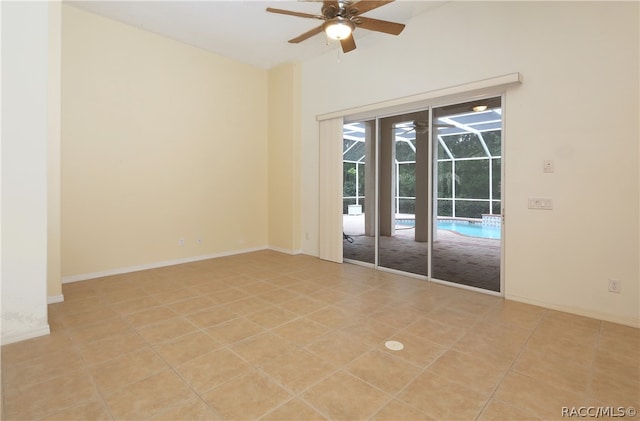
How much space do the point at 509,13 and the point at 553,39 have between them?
0.58 meters

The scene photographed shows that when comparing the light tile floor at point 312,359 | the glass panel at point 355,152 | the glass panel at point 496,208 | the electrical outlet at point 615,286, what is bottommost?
the light tile floor at point 312,359

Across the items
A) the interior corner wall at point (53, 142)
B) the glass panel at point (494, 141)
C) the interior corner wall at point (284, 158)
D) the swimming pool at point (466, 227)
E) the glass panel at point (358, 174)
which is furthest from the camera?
the interior corner wall at point (284, 158)

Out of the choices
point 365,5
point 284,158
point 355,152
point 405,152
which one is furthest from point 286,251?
point 365,5

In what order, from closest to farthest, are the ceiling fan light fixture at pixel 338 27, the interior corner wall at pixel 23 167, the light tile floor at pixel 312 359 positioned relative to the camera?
the light tile floor at pixel 312 359 → the interior corner wall at pixel 23 167 → the ceiling fan light fixture at pixel 338 27

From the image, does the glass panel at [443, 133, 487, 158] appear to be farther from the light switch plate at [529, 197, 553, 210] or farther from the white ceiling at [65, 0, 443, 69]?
the white ceiling at [65, 0, 443, 69]

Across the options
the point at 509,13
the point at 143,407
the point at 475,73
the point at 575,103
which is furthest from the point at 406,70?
the point at 143,407

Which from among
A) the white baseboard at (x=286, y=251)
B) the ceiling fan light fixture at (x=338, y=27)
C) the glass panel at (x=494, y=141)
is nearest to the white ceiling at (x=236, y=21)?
the ceiling fan light fixture at (x=338, y=27)

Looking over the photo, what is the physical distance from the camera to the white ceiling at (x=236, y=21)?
4.08 metres

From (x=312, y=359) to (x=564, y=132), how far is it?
10.5 ft

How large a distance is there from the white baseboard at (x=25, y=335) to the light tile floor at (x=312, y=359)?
9 cm

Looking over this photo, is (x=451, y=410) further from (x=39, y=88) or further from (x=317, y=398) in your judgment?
(x=39, y=88)

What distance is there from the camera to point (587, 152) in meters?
3.07

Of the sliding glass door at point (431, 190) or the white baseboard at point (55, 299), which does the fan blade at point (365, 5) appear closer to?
the sliding glass door at point (431, 190)

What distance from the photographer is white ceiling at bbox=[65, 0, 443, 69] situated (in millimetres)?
4078
